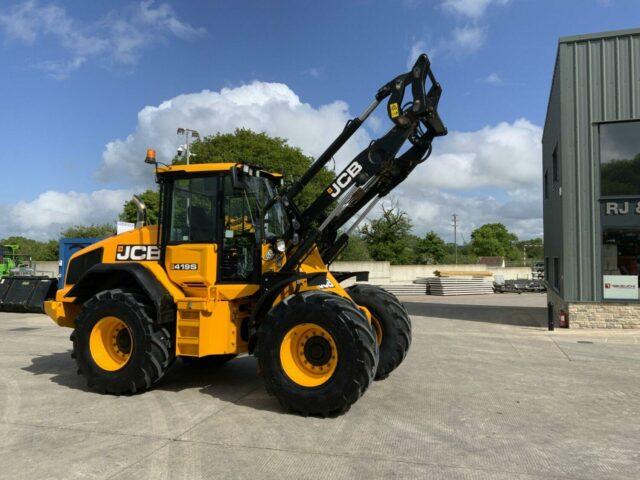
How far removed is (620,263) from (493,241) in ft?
274

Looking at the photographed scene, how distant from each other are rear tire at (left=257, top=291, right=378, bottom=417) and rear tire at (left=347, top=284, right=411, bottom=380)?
5.28ft

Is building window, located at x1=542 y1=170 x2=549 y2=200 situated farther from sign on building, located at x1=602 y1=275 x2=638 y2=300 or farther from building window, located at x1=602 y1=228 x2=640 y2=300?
sign on building, located at x1=602 y1=275 x2=638 y2=300

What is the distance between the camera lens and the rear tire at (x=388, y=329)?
727 centimetres

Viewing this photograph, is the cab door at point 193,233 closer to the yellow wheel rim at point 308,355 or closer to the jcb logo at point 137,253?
the jcb logo at point 137,253

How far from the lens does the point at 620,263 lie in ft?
44.0

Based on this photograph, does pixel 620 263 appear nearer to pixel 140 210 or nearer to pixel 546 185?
pixel 546 185

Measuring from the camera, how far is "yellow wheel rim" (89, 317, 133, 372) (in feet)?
22.2

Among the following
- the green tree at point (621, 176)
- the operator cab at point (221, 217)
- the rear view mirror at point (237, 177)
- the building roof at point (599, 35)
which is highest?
the building roof at point (599, 35)

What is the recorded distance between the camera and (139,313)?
6484 mm

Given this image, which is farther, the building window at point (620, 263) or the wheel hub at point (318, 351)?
the building window at point (620, 263)

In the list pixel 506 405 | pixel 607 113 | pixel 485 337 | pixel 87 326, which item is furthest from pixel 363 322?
pixel 607 113

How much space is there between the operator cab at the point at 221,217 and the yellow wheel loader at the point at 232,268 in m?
0.01

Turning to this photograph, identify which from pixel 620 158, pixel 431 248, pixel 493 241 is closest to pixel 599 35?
pixel 620 158

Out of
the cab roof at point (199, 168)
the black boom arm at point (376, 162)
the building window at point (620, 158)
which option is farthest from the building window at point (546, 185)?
the cab roof at point (199, 168)
